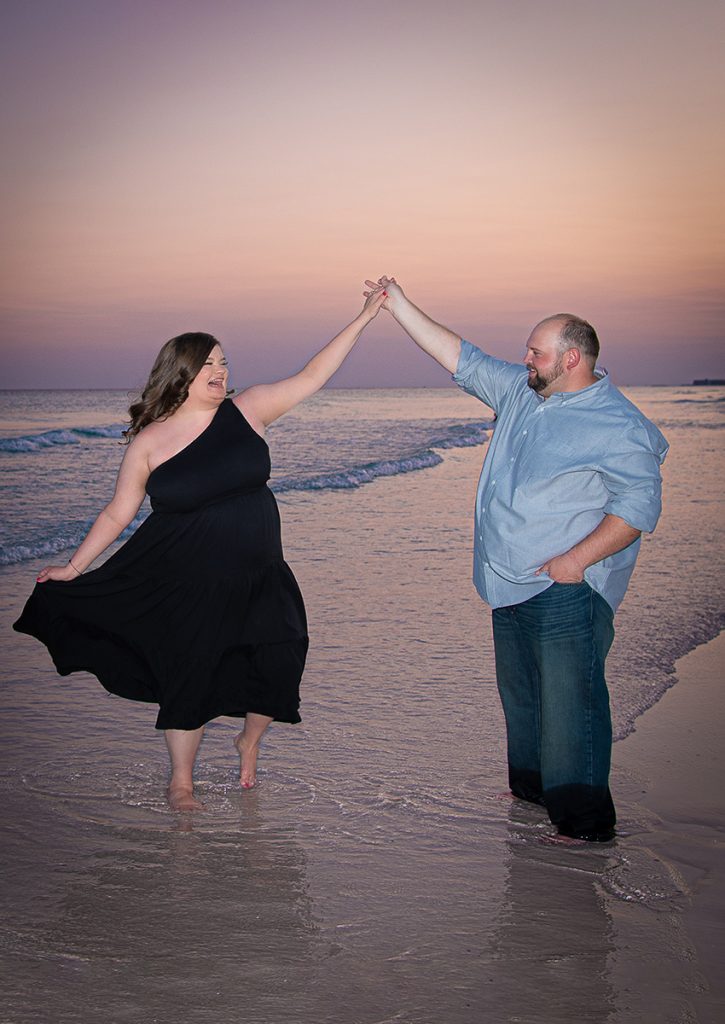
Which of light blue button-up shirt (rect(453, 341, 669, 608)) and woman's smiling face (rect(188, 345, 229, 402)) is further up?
woman's smiling face (rect(188, 345, 229, 402))

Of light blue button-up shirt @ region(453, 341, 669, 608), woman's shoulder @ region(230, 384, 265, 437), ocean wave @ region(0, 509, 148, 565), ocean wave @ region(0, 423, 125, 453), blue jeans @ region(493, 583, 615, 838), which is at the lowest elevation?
ocean wave @ region(0, 423, 125, 453)

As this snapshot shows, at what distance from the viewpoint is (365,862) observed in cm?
407

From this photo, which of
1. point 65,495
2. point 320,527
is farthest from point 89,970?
point 65,495

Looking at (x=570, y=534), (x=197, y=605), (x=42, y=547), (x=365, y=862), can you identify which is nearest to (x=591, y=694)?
(x=570, y=534)

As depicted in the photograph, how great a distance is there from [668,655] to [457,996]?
4498mm

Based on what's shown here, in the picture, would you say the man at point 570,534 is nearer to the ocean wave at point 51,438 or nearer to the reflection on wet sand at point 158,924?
the reflection on wet sand at point 158,924

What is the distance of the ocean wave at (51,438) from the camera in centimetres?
2825

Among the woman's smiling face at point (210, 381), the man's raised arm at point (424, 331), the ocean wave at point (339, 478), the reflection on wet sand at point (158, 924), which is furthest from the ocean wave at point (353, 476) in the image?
the reflection on wet sand at point (158, 924)

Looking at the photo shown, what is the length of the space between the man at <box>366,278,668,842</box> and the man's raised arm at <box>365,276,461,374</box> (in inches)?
24.7

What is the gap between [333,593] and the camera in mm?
9102

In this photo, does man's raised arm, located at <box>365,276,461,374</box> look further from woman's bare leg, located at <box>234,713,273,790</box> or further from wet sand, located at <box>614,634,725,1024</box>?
wet sand, located at <box>614,634,725,1024</box>

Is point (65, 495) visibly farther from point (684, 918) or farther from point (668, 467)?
point (684, 918)

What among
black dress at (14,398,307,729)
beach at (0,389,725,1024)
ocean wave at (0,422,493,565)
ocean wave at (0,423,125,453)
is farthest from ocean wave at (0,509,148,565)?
ocean wave at (0,423,125,453)

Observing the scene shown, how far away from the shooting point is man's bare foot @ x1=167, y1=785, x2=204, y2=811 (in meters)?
4.56
